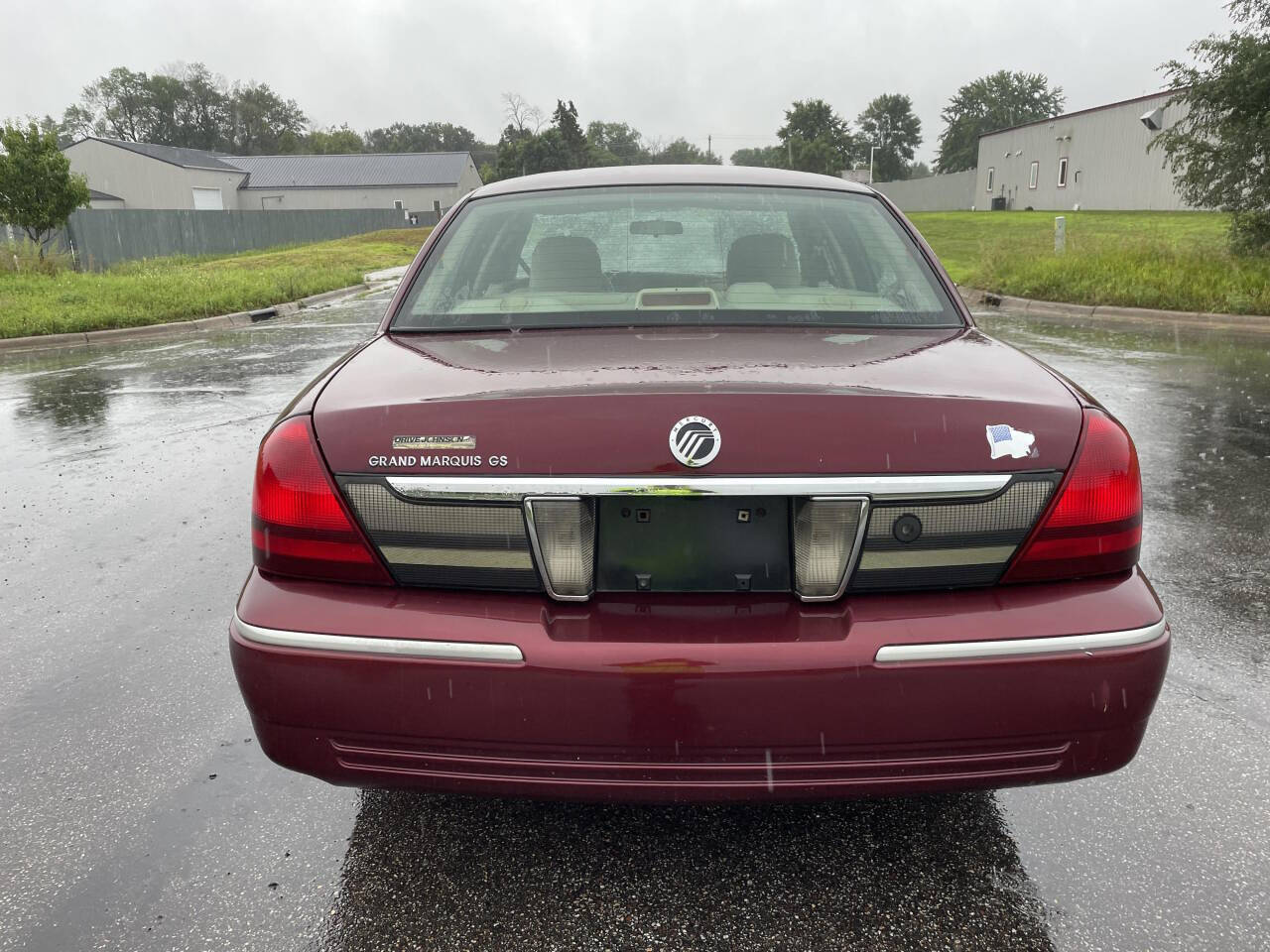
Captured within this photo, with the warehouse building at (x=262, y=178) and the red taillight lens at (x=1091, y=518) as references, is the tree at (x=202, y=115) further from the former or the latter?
the red taillight lens at (x=1091, y=518)

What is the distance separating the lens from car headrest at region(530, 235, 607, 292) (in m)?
2.85

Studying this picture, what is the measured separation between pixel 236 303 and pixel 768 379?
17.1 m

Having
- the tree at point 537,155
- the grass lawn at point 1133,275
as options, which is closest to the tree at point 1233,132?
the grass lawn at point 1133,275

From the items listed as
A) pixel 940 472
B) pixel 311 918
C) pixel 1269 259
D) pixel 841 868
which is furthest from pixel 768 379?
pixel 1269 259

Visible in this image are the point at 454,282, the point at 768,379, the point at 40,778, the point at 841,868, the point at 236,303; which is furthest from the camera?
the point at 236,303

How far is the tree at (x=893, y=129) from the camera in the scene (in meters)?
123

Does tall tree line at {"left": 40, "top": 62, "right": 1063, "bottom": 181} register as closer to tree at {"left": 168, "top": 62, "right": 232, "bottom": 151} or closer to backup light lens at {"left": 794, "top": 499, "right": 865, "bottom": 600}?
tree at {"left": 168, "top": 62, "right": 232, "bottom": 151}

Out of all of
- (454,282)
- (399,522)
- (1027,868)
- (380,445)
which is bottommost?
(1027,868)

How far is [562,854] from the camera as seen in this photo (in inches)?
91.2

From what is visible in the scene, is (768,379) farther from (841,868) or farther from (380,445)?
(841,868)

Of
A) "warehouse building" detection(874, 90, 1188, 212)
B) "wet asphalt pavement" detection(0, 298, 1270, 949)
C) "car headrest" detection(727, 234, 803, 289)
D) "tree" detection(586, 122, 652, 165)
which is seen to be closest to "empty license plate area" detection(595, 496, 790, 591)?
"wet asphalt pavement" detection(0, 298, 1270, 949)

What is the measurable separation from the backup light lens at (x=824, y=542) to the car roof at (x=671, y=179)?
1655 millimetres

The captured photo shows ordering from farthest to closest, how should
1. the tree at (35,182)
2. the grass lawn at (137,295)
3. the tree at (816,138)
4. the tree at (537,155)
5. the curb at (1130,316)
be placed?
the tree at (816,138), the tree at (537,155), the tree at (35,182), the grass lawn at (137,295), the curb at (1130,316)

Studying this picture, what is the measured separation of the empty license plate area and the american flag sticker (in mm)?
422
